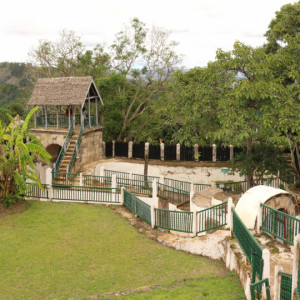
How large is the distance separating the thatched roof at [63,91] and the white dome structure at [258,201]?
1448cm

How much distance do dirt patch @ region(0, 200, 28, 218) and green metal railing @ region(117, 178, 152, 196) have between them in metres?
5.77

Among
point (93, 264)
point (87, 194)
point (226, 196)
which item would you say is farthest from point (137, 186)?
point (93, 264)

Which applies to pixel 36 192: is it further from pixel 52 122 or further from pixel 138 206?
pixel 52 122

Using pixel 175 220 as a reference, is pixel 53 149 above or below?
above

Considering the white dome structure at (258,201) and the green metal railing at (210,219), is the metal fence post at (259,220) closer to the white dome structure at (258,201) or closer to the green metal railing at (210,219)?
the white dome structure at (258,201)

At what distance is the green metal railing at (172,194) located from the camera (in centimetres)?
2011

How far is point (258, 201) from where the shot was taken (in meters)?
12.2

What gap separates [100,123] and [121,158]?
464 cm

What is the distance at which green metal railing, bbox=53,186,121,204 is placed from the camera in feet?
61.4

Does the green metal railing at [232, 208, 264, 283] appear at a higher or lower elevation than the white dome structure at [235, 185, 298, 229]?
lower

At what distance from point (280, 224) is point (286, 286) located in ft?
11.9

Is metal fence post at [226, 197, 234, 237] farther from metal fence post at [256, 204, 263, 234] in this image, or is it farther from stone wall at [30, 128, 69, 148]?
stone wall at [30, 128, 69, 148]

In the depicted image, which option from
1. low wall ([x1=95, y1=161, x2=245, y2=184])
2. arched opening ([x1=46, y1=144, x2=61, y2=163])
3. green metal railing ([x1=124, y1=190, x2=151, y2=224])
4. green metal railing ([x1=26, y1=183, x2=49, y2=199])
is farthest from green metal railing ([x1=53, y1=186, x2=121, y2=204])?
arched opening ([x1=46, y1=144, x2=61, y2=163])

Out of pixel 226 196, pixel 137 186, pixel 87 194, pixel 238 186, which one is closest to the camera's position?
pixel 226 196
